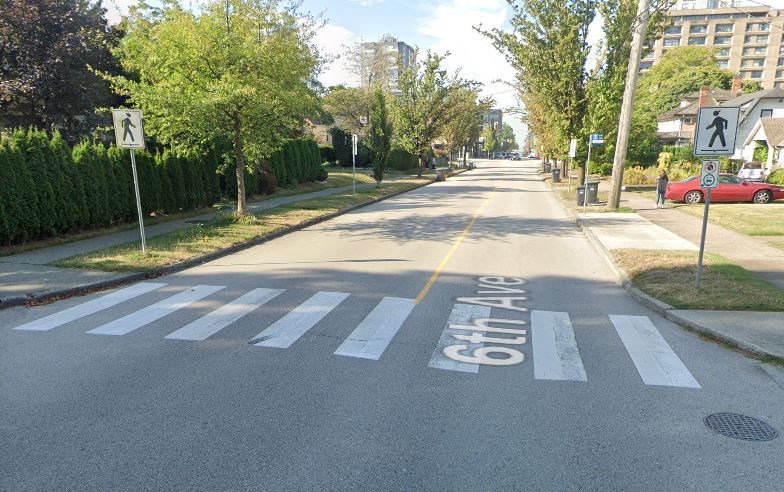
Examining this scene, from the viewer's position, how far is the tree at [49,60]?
60.3 ft

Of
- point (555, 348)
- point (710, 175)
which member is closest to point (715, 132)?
point (710, 175)

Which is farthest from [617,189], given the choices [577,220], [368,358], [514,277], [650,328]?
[368,358]

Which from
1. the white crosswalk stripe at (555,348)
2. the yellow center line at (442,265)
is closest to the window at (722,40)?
the yellow center line at (442,265)

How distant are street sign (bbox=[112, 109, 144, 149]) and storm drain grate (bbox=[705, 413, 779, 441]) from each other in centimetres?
1048

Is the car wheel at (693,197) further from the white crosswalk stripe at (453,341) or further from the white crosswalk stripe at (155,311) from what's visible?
the white crosswalk stripe at (155,311)

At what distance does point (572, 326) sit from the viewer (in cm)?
686

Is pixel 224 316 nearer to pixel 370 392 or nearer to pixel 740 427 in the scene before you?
pixel 370 392

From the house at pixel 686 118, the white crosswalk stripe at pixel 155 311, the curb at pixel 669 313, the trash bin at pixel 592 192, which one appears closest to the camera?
the curb at pixel 669 313

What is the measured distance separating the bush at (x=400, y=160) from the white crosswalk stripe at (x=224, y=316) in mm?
41036

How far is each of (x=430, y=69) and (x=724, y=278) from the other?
3569cm

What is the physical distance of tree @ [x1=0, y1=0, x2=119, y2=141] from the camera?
60.3ft

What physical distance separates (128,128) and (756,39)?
13688cm

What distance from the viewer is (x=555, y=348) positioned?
237 inches

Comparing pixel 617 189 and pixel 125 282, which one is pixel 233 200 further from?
pixel 617 189
